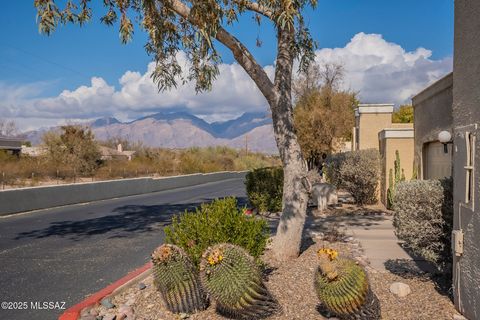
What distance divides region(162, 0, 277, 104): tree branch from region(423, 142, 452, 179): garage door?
16.4ft

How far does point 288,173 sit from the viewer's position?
760cm

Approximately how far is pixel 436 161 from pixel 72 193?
15957mm

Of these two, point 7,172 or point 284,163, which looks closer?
point 284,163

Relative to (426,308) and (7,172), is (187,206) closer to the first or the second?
(7,172)

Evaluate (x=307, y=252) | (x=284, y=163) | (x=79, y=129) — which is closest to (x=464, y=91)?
(x=284, y=163)

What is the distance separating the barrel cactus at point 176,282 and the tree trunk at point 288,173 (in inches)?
95.6

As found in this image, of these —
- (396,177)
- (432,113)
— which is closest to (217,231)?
(432,113)

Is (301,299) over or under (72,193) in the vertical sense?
under

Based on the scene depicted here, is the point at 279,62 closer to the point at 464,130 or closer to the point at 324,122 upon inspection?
the point at 464,130

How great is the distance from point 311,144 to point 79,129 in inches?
786

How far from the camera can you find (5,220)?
15.3 m

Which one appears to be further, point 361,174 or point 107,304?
point 361,174

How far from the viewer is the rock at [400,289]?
5.72 m

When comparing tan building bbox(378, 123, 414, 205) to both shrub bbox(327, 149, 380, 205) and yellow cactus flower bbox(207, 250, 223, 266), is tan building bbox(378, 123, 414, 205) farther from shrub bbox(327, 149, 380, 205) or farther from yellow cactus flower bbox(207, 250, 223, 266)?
yellow cactus flower bbox(207, 250, 223, 266)
